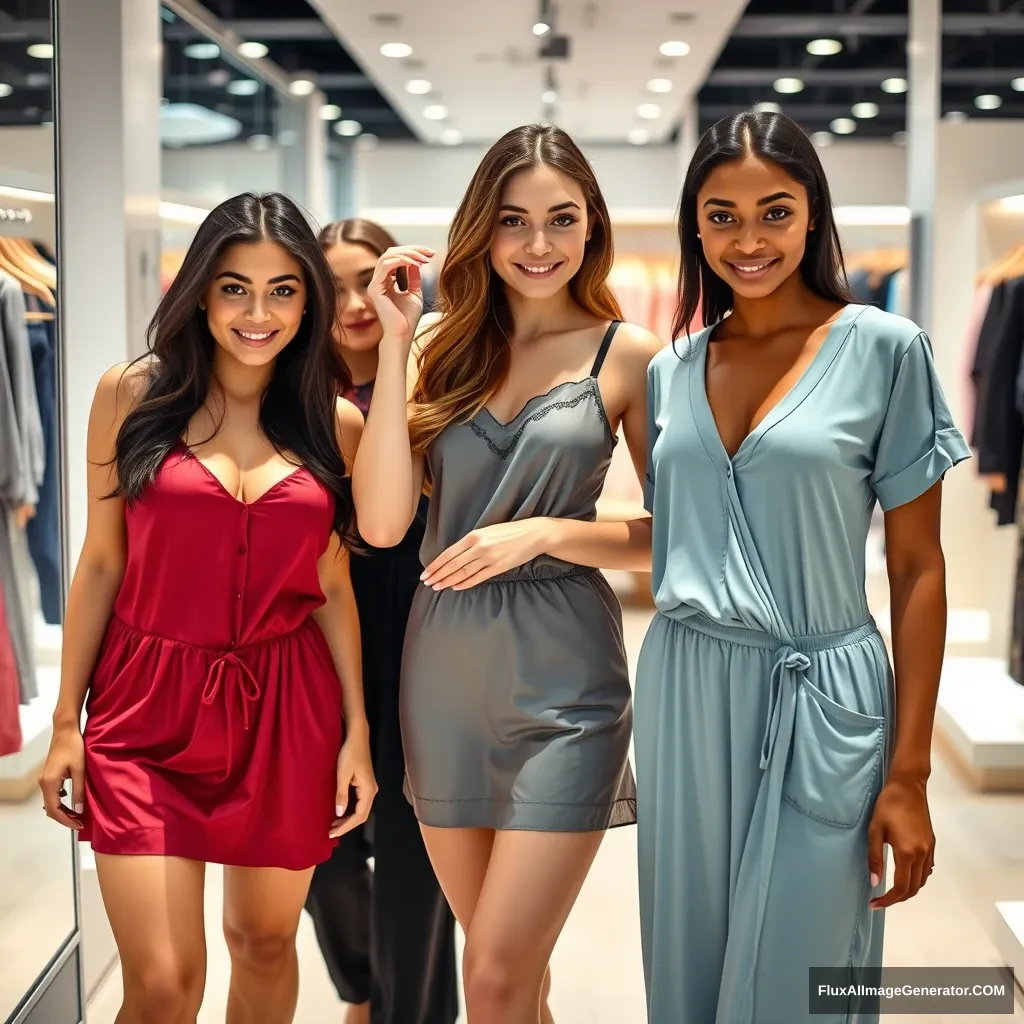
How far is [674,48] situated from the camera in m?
7.96

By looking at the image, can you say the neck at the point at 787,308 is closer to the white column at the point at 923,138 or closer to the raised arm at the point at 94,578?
the raised arm at the point at 94,578

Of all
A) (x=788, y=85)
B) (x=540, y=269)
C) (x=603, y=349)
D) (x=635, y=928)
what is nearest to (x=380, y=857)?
(x=603, y=349)

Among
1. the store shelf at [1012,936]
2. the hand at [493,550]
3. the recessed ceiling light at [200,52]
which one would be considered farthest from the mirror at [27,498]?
the recessed ceiling light at [200,52]

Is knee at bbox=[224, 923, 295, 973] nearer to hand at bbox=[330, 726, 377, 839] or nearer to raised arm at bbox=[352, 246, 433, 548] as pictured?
hand at bbox=[330, 726, 377, 839]

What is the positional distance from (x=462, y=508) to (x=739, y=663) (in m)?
0.59

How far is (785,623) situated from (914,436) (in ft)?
1.14

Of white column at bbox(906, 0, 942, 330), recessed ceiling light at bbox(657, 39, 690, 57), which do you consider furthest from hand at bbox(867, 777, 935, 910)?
recessed ceiling light at bbox(657, 39, 690, 57)

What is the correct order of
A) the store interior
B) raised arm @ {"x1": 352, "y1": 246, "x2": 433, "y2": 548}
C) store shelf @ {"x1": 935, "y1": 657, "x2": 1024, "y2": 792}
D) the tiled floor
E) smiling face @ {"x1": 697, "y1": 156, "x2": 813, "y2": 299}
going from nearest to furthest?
1. smiling face @ {"x1": 697, "y1": 156, "x2": 813, "y2": 299}
2. raised arm @ {"x1": 352, "y1": 246, "x2": 433, "y2": 548}
3. the store interior
4. the tiled floor
5. store shelf @ {"x1": 935, "y1": 657, "x2": 1024, "y2": 792}

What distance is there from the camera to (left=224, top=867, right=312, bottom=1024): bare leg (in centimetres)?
232

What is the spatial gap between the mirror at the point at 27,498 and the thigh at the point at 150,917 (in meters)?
0.65

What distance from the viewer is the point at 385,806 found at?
2.70 meters

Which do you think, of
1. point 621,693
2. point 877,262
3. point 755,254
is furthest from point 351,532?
point 877,262

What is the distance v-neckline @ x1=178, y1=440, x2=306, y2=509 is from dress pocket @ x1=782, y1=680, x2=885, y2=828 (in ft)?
3.11

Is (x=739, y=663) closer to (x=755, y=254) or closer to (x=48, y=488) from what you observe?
(x=755, y=254)
